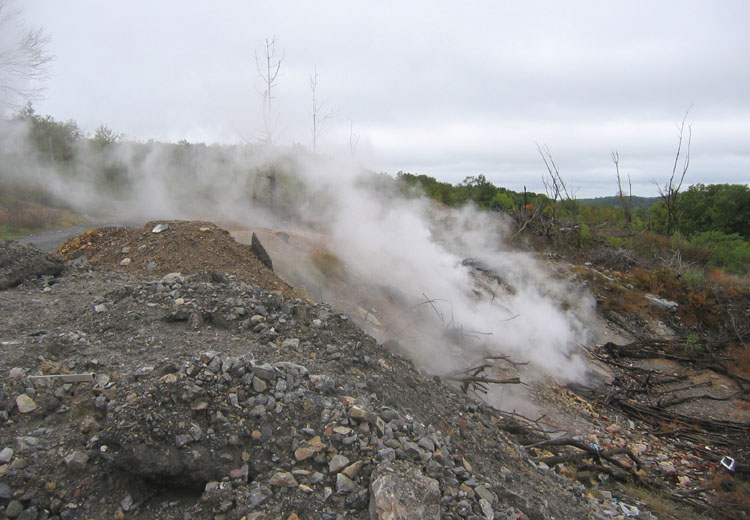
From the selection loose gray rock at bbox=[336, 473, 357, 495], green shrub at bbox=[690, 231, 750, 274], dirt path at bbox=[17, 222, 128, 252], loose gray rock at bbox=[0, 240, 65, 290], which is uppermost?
green shrub at bbox=[690, 231, 750, 274]

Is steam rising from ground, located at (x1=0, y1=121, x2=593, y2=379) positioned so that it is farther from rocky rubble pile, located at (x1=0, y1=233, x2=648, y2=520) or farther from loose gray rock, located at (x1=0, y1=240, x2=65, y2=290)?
loose gray rock, located at (x1=0, y1=240, x2=65, y2=290)

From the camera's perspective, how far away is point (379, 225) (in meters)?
9.85

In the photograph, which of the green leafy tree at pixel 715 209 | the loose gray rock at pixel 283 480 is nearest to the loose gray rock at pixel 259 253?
the loose gray rock at pixel 283 480

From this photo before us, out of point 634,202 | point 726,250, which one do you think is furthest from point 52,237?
point 634,202

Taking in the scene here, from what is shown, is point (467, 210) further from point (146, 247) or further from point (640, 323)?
point (146, 247)

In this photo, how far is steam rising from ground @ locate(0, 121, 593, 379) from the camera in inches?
292

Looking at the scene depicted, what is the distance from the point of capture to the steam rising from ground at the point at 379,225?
7.41 metres

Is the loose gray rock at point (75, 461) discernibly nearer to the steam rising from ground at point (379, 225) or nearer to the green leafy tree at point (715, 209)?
the steam rising from ground at point (379, 225)

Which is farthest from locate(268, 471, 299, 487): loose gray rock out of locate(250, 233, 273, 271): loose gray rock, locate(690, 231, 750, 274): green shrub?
locate(690, 231, 750, 274): green shrub

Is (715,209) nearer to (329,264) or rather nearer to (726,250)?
(726,250)

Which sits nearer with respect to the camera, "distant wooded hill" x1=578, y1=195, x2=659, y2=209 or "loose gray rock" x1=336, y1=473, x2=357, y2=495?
"loose gray rock" x1=336, y1=473, x2=357, y2=495

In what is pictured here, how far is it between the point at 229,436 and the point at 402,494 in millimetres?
993

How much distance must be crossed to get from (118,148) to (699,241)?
19824mm

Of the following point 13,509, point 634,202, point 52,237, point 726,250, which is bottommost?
point 13,509
